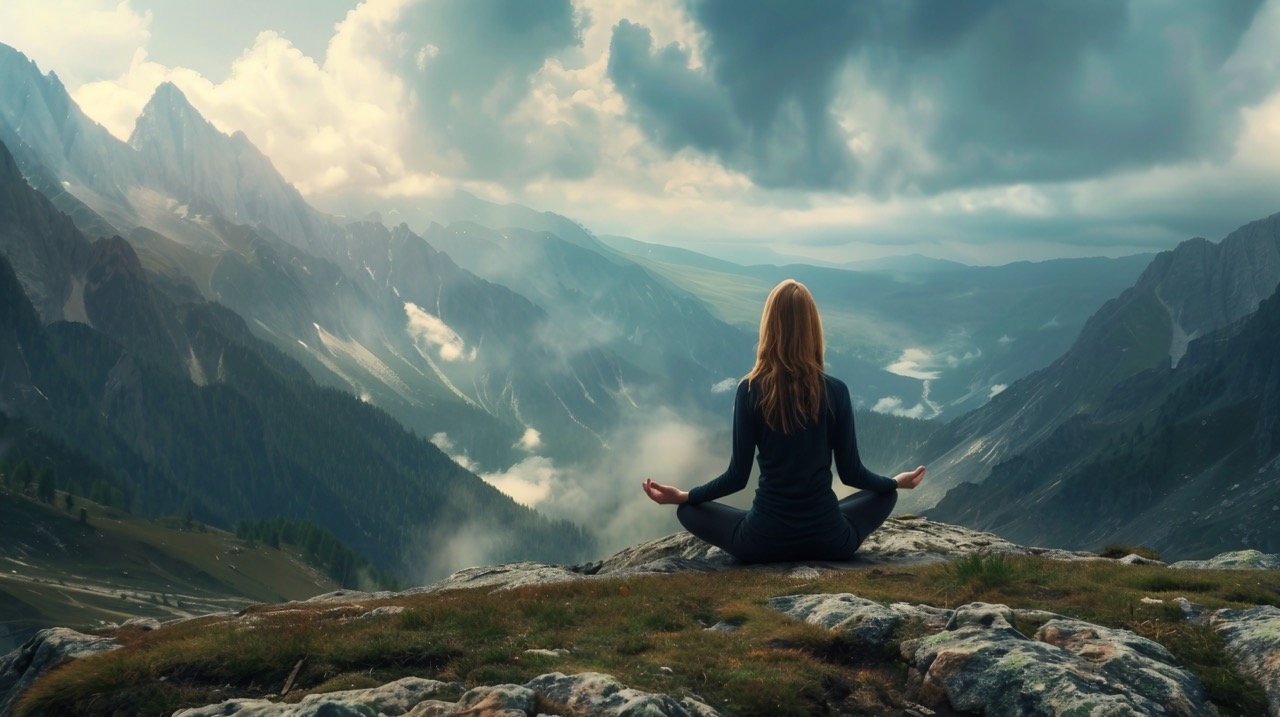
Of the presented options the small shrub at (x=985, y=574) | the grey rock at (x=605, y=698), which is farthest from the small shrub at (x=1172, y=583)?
the grey rock at (x=605, y=698)

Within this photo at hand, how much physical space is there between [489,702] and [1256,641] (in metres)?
11.5

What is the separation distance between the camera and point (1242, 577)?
62.8 ft

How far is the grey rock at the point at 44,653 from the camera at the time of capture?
59.6 ft

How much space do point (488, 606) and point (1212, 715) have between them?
1181cm

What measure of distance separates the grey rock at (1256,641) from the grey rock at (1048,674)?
3.19ft

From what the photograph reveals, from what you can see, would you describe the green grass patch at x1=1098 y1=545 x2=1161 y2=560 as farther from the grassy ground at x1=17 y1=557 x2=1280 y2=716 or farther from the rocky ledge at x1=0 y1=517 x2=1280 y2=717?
the rocky ledge at x1=0 y1=517 x2=1280 y2=717

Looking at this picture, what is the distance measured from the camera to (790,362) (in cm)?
1717

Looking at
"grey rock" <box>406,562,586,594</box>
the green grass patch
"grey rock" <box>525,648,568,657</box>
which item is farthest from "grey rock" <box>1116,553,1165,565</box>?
"grey rock" <box>525,648,568,657</box>

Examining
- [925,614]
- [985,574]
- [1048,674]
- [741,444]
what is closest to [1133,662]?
[1048,674]

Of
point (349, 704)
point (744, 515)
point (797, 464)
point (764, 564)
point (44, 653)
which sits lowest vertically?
point (44, 653)

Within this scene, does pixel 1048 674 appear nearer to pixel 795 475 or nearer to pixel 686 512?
pixel 795 475

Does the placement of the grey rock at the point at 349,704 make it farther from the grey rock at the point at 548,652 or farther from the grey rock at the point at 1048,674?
the grey rock at the point at 1048,674

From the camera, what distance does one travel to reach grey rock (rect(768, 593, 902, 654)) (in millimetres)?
14453

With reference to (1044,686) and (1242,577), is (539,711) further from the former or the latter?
(1242,577)
